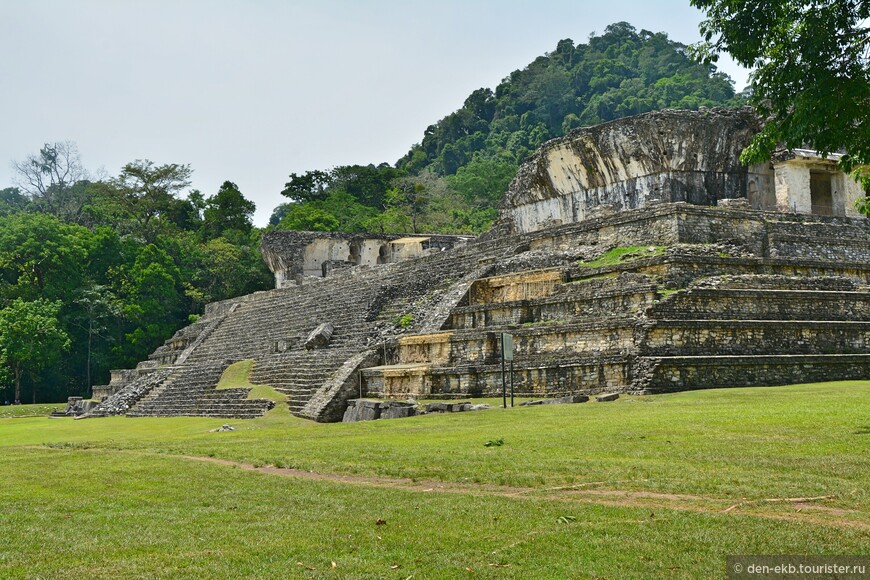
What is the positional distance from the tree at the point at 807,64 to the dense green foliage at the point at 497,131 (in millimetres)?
44646

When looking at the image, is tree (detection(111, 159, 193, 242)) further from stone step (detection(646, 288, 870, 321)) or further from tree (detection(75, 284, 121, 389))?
stone step (detection(646, 288, 870, 321))

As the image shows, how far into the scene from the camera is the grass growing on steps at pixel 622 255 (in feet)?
64.2

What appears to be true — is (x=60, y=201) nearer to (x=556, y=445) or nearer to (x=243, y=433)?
(x=243, y=433)

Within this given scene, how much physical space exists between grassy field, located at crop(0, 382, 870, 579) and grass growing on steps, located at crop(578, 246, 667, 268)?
7.06m

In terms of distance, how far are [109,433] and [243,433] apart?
6.17 m

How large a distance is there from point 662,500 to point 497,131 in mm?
82541

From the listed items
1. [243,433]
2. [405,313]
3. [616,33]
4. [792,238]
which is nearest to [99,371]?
[405,313]

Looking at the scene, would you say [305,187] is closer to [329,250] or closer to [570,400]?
[329,250]

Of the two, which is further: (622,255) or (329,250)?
(329,250)

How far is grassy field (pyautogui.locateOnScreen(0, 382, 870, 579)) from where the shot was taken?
5.53m

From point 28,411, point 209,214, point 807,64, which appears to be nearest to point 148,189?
point 209,214

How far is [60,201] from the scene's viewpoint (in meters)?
60.8

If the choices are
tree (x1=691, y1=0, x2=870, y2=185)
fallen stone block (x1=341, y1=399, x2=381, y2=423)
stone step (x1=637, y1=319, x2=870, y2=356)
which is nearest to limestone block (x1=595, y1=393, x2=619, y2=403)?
stone step (x1=637, y1=319, x2=870, y2=356)

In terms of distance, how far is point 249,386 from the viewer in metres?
24.4
